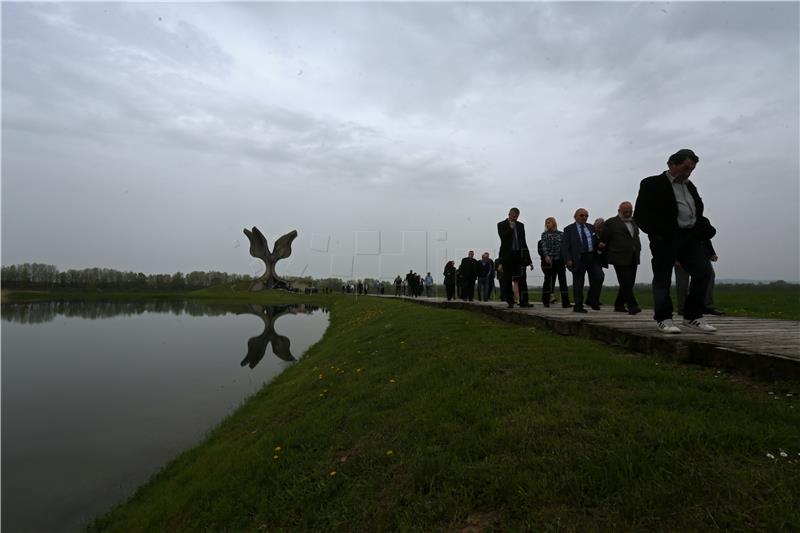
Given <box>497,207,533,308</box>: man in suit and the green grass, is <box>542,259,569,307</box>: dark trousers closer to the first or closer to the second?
<box>497,207,533,308</box>: man in suit

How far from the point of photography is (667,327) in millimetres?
5258

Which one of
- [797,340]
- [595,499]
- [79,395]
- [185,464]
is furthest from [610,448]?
[79,395]

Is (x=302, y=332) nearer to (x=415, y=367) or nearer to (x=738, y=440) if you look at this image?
(x=415, y=367)

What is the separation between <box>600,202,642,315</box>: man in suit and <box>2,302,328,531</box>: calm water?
961 centimetres

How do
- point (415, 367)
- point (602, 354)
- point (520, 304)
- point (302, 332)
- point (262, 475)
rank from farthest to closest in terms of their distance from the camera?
point (302, 332), point (520, 304), point (415, 367), point (602, 354), point (262, 475)

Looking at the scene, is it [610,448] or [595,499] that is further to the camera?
[610,448]

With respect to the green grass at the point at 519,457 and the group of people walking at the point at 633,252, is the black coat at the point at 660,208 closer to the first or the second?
the group of people walking at the point at 633,252

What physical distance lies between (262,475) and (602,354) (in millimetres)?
4146

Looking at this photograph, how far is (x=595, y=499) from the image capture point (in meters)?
2.63

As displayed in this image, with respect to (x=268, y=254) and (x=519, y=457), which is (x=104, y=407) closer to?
(x=519, y=457)

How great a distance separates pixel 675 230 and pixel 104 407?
14103 mm

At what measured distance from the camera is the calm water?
7137 mm

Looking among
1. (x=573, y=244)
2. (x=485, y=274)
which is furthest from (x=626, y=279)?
(x=485, y=274)

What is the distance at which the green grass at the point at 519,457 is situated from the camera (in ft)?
8.33
